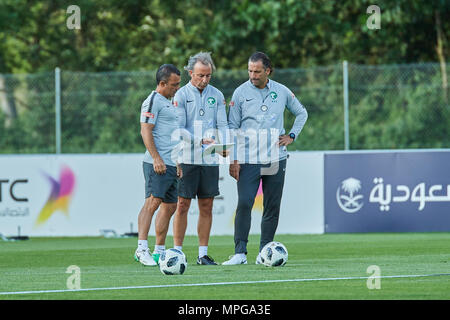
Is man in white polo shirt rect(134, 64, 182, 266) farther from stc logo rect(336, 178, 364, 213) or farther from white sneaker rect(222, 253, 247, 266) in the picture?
stc logo rect(336, 178, 364, 213)

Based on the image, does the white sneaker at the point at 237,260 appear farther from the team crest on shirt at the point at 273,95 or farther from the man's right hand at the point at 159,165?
the team crest on shirt at the point at 273,95

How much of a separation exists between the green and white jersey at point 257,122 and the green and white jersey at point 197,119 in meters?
0.15

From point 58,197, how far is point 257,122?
6259 mm

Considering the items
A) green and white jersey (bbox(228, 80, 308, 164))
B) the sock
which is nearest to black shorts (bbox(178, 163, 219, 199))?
green and white jersey (bbox(228, 80, 308, 164))

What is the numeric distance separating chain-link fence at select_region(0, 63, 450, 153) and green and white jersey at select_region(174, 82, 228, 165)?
8.04 metres

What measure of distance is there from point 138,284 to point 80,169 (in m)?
7.97

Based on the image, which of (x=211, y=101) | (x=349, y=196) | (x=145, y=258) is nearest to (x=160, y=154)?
(x=211, y=101)

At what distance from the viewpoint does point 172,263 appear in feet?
29.8

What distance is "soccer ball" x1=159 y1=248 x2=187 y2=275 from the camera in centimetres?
907

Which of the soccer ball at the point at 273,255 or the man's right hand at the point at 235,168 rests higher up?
the man's right hand at the point at 235,168

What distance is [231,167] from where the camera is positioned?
10.4m

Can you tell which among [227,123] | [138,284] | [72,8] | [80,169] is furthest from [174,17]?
[138,284]

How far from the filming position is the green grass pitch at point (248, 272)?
7.56m

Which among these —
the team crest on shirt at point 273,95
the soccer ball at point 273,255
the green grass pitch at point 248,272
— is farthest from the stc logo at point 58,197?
the soccer ball at point 273,255
